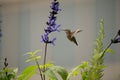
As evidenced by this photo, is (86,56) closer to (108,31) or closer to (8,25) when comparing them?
(108,31)

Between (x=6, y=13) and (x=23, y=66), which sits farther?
(x=6, y=13)

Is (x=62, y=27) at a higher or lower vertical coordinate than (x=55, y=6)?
lower

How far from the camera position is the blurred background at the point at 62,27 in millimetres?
1239

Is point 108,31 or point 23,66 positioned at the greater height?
point 108,31

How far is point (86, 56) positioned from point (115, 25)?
26 cm

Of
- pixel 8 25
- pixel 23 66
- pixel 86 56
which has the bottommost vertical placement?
pixel 23 66

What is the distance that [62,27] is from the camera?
136 centimetres

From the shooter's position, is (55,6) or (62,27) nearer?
(55,6)

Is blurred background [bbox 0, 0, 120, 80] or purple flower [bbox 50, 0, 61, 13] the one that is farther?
blurred background [bbox 0, 0, 120, 80]

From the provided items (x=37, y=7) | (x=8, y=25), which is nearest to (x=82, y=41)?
(x=37, y=7)

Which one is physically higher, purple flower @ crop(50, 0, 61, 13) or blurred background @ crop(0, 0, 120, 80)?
purple flower @ crop(50, 0, 61, 13)

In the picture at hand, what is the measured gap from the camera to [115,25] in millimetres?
1232

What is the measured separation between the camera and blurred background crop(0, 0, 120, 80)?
1.24 m

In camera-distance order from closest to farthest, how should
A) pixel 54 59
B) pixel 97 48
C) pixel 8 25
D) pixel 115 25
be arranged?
pixel 97 48 < pixel 115 25 < pixel 54 59 < pixel 8 25
